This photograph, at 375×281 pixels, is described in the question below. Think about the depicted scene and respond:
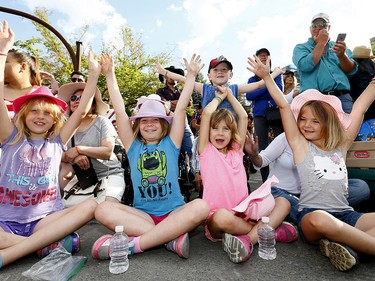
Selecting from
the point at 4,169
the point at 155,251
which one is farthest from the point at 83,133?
the point at 155,251

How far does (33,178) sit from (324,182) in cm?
245

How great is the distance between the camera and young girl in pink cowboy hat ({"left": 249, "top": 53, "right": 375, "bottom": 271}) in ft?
5.85

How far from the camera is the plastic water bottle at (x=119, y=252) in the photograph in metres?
1.87

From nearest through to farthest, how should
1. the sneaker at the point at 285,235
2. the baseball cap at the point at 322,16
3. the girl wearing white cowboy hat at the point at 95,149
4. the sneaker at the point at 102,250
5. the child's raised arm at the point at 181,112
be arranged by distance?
the sneaker at the point at 102,250 → the sneaker at the point at 285,235 → the child's raised arm at the point at 181,112 → the girl wearing white cowboy hat at the point at 95,149 → the baseball cap at the point at 322,16

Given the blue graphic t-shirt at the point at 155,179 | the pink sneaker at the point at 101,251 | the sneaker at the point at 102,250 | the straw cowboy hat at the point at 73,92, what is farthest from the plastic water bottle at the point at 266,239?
the straw cowboy hat at the point at 73,92

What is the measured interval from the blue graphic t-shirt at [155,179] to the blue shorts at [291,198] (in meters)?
0.98

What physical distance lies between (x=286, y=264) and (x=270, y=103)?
2.56m

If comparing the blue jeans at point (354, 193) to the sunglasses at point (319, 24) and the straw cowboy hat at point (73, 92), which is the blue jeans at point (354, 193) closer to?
the sunglasses at point (319, 24)

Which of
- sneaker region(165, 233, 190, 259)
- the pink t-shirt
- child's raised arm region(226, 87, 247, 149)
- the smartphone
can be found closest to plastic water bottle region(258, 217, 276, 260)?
the pink t-shirt

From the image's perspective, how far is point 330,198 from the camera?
2195 millimetres

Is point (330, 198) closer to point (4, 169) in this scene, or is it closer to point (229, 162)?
point (229, 162)

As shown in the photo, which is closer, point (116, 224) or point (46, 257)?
point (46, 257)

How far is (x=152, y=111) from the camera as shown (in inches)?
106

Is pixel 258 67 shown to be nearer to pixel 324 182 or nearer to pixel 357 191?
pixel 324 182
